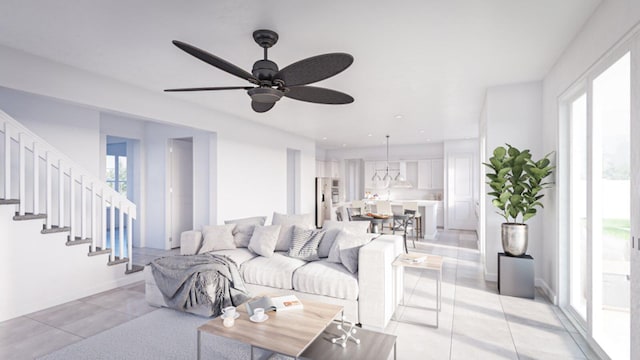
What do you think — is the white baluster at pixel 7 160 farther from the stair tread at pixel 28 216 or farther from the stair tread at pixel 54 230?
the stair tread at pixel 54 230

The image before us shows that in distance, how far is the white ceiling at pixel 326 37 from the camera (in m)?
2.40

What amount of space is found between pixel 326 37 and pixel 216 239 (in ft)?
9.00

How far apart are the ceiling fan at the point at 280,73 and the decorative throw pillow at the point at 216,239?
1907 millimetres

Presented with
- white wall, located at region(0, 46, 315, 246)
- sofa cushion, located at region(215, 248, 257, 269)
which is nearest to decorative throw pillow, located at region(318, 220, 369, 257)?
sofa cushion, located at region(215, 248, 257, 269)

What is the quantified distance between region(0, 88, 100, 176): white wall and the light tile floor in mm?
1845

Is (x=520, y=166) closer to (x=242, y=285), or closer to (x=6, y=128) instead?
(x=242, y=285)

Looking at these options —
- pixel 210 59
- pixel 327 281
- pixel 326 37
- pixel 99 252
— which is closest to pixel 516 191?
pixel 327 281

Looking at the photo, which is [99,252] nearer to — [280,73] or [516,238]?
[280,73]

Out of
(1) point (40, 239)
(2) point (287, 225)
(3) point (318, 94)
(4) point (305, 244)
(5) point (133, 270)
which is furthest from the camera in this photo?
(5) point (133, 270)

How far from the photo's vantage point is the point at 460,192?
9.41 meters

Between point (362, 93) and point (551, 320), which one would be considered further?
point (362, 93)

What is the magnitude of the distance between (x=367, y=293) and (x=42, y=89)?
405 cm

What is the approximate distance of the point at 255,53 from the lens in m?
3.22

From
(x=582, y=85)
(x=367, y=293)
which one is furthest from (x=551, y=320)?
(x=582, y=85)
